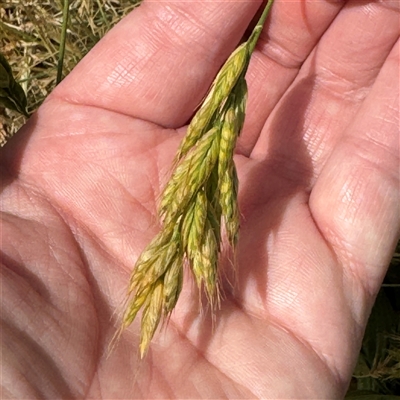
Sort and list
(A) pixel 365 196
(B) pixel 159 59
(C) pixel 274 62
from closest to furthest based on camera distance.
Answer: (A) pixel 365 196 → (B) pixel 159 59 → (C) pixel 274 62

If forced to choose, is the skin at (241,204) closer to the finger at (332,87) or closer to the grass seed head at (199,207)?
the finger at (332,87)

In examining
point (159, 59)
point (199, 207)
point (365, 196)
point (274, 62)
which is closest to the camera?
point (199, 207)

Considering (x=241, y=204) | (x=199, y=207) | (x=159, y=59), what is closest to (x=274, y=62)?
(x=159, y=59)

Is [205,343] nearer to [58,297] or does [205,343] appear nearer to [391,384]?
[58,297]

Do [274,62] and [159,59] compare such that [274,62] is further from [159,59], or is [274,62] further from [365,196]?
[365,196]

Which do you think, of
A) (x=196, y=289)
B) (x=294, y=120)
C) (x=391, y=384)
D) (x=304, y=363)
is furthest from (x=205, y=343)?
(x=391, y=384)

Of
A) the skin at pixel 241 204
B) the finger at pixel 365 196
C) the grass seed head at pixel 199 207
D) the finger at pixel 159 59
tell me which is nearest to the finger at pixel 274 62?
the skin at pixel 241 204

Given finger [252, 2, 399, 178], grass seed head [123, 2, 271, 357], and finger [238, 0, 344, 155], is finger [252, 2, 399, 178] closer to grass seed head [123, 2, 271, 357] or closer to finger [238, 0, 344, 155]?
finger [238, 0, 344, 155]
